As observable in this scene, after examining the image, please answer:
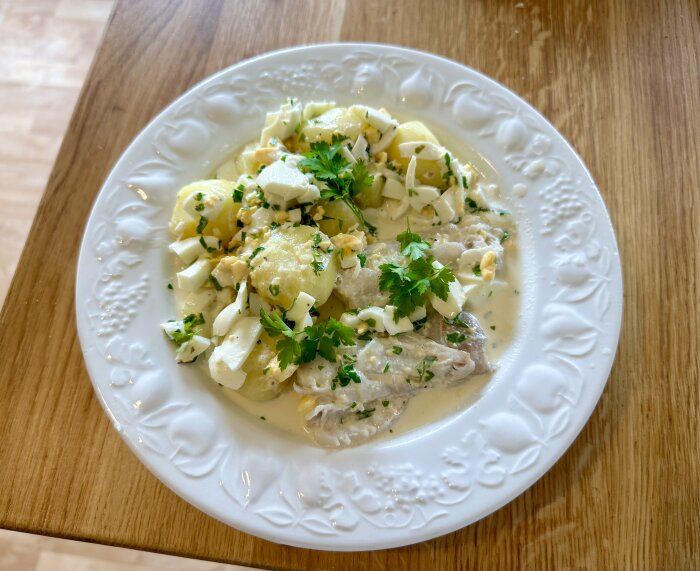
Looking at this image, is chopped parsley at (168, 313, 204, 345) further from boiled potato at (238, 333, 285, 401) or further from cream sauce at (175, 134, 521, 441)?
boiled potato at (238, 333, 285, 401)

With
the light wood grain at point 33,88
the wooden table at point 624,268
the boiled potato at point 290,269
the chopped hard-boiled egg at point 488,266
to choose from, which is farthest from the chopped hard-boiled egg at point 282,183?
the light wood grain at point 33,88

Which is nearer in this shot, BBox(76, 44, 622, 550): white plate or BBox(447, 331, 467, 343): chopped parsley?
BBox(76, 44, 622, 550): white plate

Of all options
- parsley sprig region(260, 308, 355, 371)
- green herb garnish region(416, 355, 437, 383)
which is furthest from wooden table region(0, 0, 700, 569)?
parsley sprig region(260, 308, 355, 371)

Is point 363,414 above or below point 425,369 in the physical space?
below

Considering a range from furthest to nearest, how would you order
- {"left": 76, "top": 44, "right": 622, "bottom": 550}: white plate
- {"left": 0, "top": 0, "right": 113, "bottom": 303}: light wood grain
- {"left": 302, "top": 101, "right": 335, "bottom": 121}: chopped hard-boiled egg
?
{"left": 0, "top": 0, "right": 113, "bottom": 303}: light wood grain
{"left": 302, "top": 101, "right": 335, "bottom": 121}: chopped hard-boiled egg
{"left": 76, "top": 44, "right": 622, "bottom": 550}: white plate

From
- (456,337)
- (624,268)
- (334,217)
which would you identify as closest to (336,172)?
(334,217)

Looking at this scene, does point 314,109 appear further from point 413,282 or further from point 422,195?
point 413,282

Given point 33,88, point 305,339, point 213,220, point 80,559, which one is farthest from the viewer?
point 33,88
